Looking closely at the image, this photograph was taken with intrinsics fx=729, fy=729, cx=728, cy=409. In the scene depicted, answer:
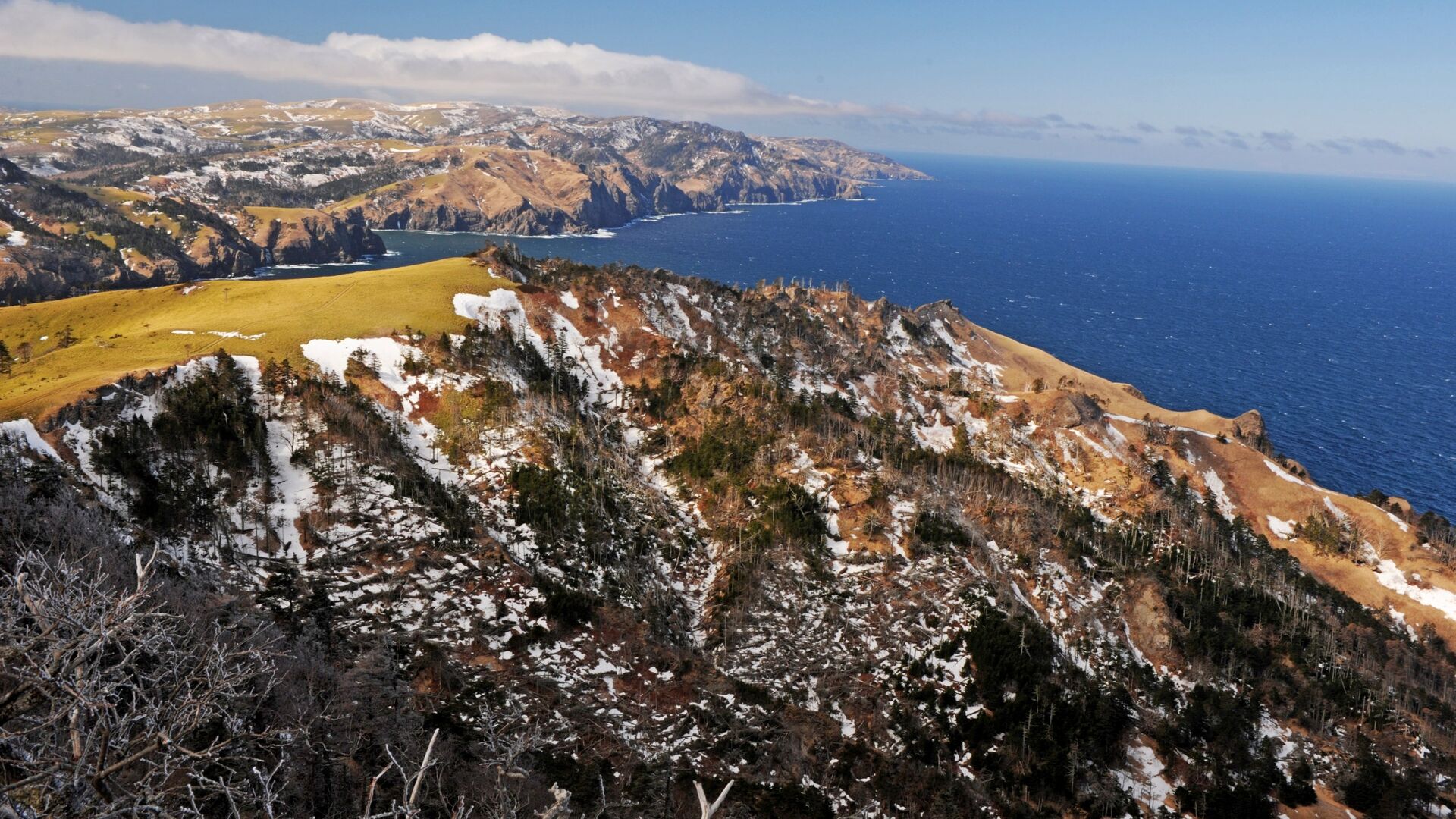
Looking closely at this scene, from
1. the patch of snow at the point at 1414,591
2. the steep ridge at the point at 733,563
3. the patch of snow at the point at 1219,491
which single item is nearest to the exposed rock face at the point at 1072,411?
the steep ridge at the point at 733,563

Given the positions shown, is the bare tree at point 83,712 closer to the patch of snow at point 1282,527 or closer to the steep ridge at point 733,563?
the steep ridge at point 733,563

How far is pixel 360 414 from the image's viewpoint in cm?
6844

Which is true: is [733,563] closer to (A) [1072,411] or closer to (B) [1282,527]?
(A) [1072,411]

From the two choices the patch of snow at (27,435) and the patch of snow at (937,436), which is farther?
the patch of snow at (937,436)

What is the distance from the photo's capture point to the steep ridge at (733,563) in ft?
152

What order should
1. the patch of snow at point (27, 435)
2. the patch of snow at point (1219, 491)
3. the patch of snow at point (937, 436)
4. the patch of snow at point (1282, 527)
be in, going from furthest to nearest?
1. the patch of snow at point (937, 436)
2. the patch of snow at point (1219, 491)
3. the patch of snow at point (1282, 527)
4. the patch of snow at point (27, 435)

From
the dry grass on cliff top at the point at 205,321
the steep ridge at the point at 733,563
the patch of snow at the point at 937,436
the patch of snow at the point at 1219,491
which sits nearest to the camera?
the steep ridge at the point at 733,563

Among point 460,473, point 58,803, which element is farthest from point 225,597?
point 58,803

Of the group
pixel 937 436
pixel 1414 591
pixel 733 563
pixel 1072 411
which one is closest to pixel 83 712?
pixel 733 563

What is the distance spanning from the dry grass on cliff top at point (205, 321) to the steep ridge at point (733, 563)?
2.30 ft

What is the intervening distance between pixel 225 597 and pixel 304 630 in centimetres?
465

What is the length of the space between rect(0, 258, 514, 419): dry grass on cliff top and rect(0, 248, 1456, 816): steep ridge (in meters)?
0.70

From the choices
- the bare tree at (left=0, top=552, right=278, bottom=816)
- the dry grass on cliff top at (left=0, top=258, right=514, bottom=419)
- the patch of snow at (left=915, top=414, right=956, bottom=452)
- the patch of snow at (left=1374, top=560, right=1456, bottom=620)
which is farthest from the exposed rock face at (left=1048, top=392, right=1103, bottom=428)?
the bare tree at (left=0, top=552, right=278, bottom=816)

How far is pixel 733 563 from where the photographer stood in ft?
214
